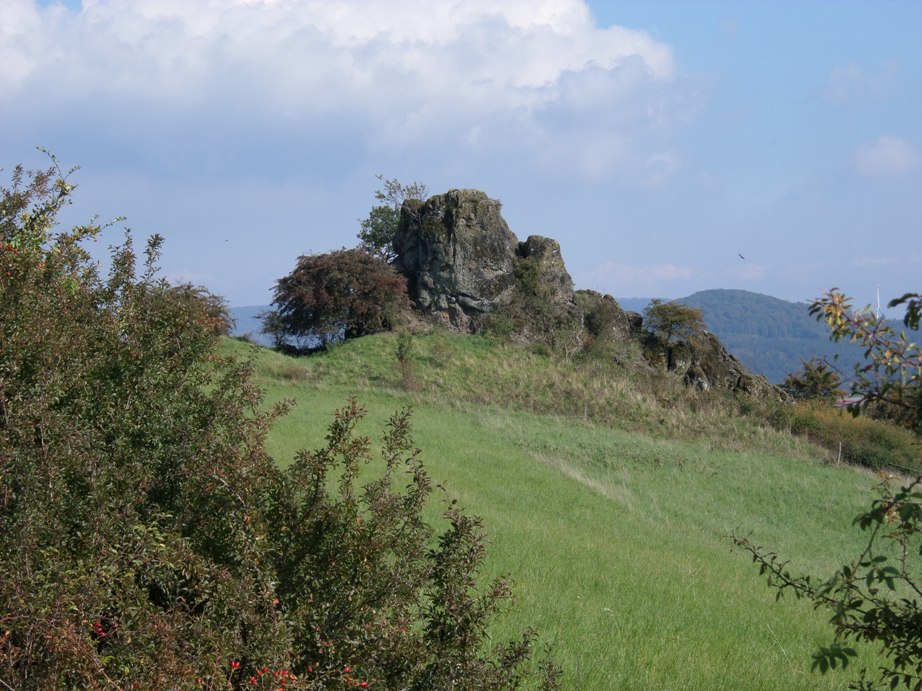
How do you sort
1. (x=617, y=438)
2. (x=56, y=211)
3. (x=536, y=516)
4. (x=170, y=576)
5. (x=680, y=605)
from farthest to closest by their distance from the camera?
1. (x=617, y=438)
2. (x=536, y=516)
3. (x=56, y=211)
4. (x=680, y=605)
5. (x=170, y=576)

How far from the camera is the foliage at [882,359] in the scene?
3275 millimetres

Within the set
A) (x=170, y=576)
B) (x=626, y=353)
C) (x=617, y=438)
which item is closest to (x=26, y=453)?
(x=170, y=576)

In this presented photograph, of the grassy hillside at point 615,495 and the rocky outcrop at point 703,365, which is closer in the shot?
the grassy hillside at point 615,495

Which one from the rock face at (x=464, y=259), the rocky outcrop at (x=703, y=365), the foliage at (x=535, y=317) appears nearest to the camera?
the foliage at (x=535, y=317)

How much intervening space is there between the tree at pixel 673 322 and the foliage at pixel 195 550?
39358 mm

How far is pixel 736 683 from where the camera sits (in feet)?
24.5

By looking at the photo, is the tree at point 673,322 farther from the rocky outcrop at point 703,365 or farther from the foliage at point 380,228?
the foliage at point 380,228

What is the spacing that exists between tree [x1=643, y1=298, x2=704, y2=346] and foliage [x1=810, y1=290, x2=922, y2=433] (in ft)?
133

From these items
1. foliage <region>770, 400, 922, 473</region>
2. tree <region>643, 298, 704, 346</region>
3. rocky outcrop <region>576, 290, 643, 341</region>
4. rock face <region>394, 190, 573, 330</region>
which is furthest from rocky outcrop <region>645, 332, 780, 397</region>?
rock face <region>394, 190, 573, 330</region>

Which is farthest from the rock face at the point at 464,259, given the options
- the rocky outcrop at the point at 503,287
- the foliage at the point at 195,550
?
the foliage at the point at 195,550

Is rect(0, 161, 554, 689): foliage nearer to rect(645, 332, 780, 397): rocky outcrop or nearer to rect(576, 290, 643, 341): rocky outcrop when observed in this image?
rect(576, 290, 643, 341): rocky outcrop

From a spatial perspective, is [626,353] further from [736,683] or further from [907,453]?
[736,683]

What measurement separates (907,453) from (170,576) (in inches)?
1320

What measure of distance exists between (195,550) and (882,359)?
3581mm
